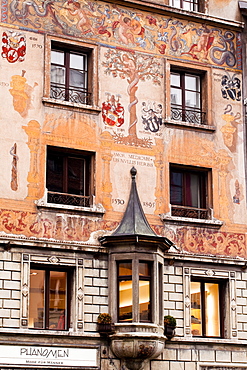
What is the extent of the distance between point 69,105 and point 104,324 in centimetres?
733

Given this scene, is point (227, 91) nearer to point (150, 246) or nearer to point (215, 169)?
point (215, 169)

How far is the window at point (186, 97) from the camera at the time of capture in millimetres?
33406

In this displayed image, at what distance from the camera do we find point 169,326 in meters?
30.5

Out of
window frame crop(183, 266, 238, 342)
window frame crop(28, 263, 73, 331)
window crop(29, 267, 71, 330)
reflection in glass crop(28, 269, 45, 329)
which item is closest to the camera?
reflection in glass crop(28, 269, 45, 329)

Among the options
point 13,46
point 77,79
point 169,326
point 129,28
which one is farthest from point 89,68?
point 169,326

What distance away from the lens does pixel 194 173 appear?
33125 millimetres

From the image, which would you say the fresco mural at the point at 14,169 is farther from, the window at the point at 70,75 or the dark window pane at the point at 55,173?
the window at the point at 70,75

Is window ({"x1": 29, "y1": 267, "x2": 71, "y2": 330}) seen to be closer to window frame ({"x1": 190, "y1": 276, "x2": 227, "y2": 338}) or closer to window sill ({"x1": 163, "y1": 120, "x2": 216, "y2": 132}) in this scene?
window frame ({"x1": 190, "y1": 276, "x2": 227, "y2": 338})

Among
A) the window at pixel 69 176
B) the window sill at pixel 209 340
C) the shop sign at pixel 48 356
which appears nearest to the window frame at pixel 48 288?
the shop sign at pixel 48 356

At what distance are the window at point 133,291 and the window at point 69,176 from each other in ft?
8.57

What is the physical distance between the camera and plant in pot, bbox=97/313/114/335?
2947 cm

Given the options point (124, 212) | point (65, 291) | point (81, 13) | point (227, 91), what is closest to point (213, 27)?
point (227, 91)

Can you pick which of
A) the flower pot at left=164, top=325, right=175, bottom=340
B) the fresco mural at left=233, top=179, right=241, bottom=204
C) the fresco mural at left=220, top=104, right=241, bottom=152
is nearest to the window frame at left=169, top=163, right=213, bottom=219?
the fresco mural at left=233, top=179, right=241, bottom=204

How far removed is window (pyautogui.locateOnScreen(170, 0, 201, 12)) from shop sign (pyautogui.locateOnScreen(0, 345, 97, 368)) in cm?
1330
